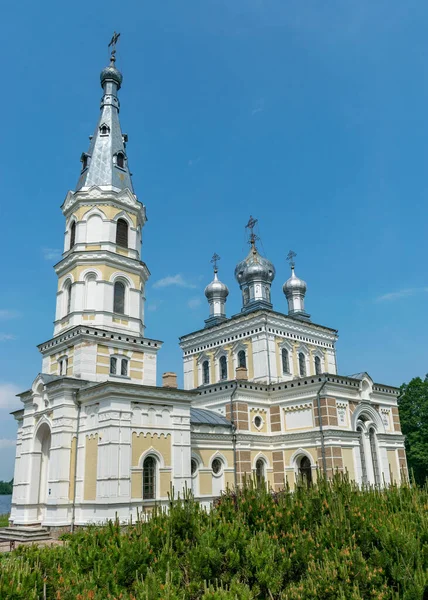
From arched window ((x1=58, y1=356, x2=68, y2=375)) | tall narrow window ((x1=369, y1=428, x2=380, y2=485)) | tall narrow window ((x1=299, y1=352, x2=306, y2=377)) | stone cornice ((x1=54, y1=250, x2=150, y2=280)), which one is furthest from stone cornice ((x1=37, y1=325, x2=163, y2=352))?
tall narrow window ((x1=369, y1=428, x2=380, y2=485))

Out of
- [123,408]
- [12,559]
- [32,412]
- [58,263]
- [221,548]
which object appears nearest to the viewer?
[12,559]

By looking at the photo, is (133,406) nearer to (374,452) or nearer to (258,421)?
(258,421)

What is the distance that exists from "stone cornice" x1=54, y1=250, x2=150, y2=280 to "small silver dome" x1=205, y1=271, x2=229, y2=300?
1240cm

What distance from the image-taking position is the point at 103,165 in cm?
2595

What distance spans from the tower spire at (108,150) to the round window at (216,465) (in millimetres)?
14208

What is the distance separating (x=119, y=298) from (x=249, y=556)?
1661 cm

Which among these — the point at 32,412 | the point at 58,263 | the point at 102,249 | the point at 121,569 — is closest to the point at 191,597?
the point at 121,569

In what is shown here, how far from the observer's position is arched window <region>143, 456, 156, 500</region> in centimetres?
1970

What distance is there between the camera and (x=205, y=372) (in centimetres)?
3469

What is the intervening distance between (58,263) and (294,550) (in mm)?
19235

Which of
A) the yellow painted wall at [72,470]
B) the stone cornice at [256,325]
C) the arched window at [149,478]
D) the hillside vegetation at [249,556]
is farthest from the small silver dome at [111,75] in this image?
the hillside vegetation at [249,556]

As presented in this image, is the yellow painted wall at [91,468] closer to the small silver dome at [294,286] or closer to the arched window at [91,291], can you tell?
the arched window at [91,291]

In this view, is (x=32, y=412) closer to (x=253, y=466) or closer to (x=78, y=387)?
(x=78, y=387)

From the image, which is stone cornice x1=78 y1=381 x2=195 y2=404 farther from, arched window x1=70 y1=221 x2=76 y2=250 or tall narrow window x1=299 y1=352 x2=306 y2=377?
tall narrow window x1=299 y1=352 x2=306 y2=377
